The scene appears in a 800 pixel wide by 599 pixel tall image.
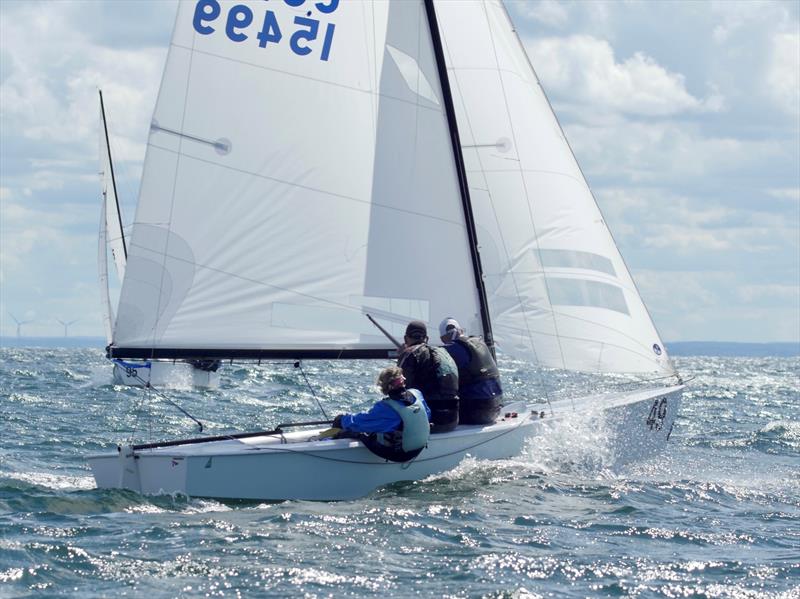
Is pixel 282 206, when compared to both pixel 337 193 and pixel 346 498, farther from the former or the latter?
pixel 346 498

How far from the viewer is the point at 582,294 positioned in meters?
11.7

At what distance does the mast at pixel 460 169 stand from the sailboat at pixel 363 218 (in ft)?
0.06

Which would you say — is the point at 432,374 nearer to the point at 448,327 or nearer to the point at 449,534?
the point at 448,327

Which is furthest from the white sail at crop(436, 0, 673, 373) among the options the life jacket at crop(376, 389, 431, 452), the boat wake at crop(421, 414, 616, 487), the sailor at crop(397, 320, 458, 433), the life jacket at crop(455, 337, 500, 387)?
the life jacket at crop(376, 389, 431, 452)

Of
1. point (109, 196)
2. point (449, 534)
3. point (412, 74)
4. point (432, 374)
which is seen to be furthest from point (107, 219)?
point (449, 534)

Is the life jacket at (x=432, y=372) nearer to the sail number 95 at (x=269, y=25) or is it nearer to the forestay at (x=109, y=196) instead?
the sail number 95 at (x=269, y=25)

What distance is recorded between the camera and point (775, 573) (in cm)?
764

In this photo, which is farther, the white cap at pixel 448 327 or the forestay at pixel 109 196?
the forestay at pixel 109 196

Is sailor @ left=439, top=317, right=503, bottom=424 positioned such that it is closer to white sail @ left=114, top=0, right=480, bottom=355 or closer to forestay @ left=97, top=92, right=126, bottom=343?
white sail @ left=114, top=0, right=480, bottom=355

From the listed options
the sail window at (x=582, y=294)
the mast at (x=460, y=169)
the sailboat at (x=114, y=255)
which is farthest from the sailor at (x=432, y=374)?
the sailboat at (x=114, y=255)

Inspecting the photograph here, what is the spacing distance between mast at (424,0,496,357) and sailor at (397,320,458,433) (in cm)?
111

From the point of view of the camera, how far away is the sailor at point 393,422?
9.55m

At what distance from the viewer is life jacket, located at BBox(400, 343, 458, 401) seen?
10094 mm

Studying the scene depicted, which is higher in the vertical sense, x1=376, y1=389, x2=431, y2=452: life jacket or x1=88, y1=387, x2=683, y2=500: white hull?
x1=376, y1=389, x2=431, y2=452: life jacket
